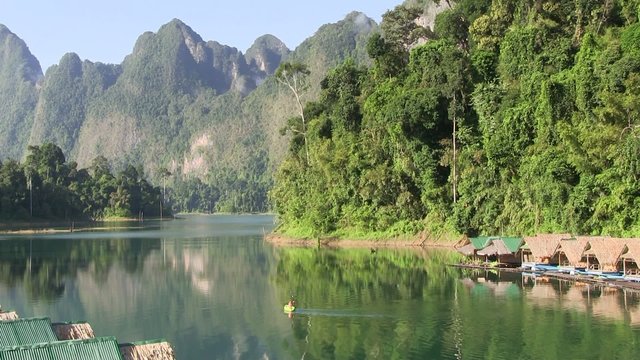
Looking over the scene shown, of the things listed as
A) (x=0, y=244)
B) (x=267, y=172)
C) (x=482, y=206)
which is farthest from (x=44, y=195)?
(x=267, y=172)

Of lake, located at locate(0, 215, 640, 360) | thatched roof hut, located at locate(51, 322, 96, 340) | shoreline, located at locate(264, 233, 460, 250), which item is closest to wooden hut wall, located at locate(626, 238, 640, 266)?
lake, located at locate(0, 215, 640, 360)

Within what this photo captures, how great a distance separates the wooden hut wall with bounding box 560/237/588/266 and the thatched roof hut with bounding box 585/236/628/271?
0.88 meters

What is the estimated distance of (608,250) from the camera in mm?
29859

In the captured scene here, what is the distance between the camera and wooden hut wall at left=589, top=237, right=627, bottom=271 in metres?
29.3

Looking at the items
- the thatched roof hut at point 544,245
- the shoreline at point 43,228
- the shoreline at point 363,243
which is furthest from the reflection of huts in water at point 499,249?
the shoreline at point 43,228

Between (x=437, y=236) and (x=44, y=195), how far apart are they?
198 feet

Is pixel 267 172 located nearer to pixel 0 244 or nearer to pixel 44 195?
pixel 44 195

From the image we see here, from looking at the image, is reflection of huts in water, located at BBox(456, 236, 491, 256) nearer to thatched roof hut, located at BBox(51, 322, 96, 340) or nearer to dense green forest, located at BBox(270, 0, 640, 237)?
dense green forest, located at BBox(270, 0, 640, 237)

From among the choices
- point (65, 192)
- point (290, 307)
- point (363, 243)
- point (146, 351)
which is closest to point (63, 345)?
point (146, 351)

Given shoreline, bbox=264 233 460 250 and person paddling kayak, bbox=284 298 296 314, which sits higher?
shoreline, bbox=264 233 460 250

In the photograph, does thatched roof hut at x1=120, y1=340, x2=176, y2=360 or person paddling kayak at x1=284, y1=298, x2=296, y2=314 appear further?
person paddling kayak at x1=284, y1=298, x2=296, y2=314

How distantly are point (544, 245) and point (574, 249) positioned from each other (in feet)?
7.48

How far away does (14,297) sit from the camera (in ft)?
93.7

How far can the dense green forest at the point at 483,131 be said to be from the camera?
117 ft
